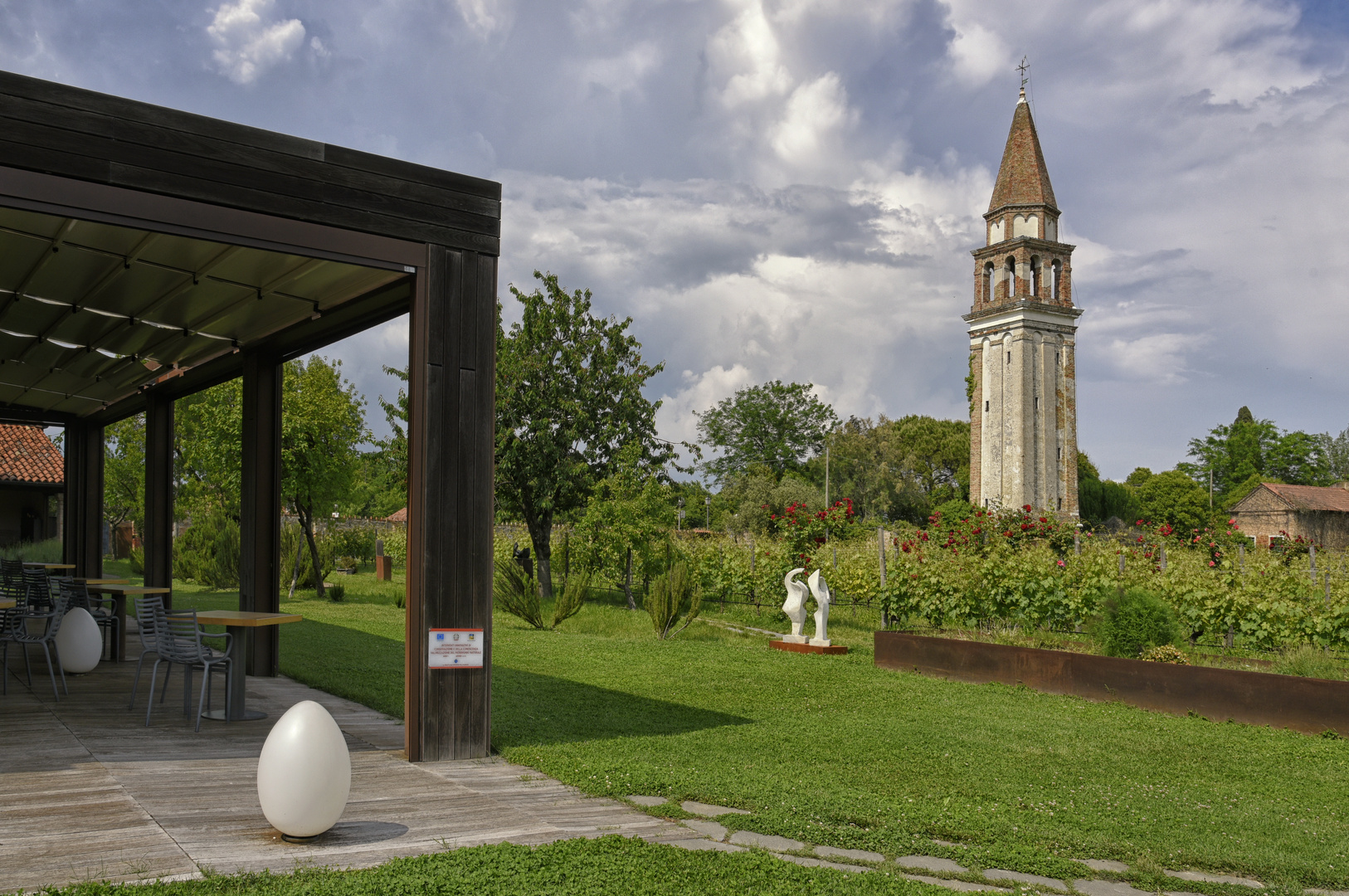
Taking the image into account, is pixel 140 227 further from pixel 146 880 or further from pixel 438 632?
pixel 146 880

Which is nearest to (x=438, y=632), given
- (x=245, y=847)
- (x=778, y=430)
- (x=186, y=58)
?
(x=245, y=847)

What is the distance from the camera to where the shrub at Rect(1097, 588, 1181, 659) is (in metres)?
9.59

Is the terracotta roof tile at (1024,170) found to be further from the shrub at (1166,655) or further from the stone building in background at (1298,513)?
the shrub at (1166,655)

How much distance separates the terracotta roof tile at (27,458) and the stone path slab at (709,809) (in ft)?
69.6

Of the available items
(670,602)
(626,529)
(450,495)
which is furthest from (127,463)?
(450,495)

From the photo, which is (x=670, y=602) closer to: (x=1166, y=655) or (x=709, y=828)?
(x=1166, y=655)

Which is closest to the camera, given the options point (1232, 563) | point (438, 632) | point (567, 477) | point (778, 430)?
point (438, 632)

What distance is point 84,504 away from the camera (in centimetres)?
1312

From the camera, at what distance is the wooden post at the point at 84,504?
1307 cm

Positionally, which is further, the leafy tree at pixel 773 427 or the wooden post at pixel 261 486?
the leafy tree at pixel 773 427

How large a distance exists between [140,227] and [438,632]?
2842 millimetres

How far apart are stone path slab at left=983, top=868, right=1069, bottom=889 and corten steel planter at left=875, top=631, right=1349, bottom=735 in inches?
193

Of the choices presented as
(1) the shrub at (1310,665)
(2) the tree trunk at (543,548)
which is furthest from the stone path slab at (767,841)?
(2) the tree trunk at (543,548)

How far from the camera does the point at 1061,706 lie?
341 inches
